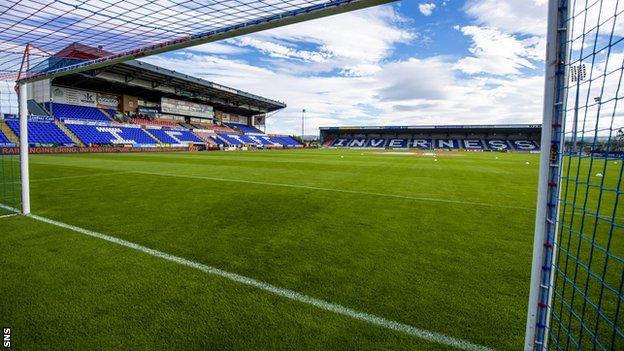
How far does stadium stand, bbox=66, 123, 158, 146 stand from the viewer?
111 ft

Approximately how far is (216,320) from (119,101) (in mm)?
50211

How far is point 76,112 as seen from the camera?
124ft

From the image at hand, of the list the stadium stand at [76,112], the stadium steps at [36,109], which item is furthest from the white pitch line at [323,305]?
the stadium steps at [36,109]

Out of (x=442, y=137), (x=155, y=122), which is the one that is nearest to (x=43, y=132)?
(x=155, y=122)

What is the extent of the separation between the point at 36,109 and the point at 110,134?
7884 mm

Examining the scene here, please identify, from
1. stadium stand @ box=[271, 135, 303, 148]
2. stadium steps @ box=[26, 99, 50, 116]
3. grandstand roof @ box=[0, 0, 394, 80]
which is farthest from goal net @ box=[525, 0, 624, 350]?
stadium stand @ box=[271, 135, 303, 148]

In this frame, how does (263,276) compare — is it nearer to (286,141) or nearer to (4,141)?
(4,141)

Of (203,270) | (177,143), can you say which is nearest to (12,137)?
(177,143)

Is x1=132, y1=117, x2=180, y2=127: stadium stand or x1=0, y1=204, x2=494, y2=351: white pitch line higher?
x1=132, y1=117, x2=180, y2=127: stadium stand

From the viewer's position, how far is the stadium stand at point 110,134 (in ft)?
111

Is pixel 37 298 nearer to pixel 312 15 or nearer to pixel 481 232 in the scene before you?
pixel 312 15

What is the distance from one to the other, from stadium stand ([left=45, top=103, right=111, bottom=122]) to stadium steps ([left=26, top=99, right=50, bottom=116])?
1.76 feet

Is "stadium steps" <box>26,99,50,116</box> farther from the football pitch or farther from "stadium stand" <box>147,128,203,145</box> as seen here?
the football pitch

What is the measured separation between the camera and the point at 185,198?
25.3ft
